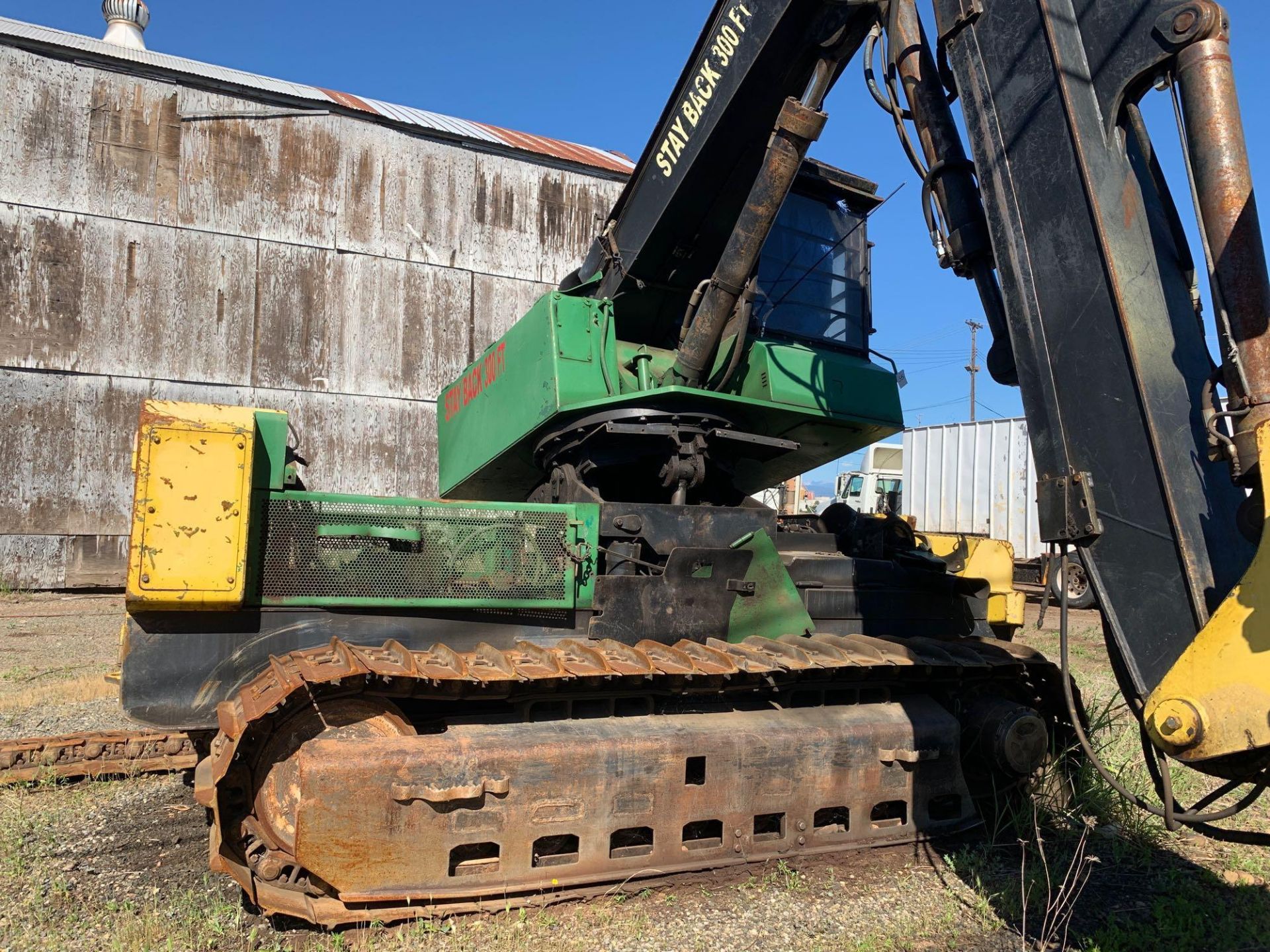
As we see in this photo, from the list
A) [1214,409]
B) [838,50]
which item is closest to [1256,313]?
[1214,409]

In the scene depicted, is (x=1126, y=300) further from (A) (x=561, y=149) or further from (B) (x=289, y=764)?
(A) (x=561, y=149)

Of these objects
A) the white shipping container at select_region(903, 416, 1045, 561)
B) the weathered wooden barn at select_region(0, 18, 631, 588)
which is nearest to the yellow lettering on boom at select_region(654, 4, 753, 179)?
the weathered wooden barn at select_region(0, 18, 631, 588)

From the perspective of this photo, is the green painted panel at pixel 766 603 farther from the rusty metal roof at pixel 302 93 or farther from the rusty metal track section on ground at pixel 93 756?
the rusty metal roof at pixel 302 93

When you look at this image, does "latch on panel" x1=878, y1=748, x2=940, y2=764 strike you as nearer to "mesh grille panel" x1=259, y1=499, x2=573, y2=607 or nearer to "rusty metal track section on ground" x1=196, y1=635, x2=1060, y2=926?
"rusty metal track section on ground" x1=196, y1=635, x2=1060, y2=926

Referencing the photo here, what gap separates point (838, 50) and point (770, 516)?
7.58ft

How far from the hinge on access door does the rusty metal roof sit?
1469cm

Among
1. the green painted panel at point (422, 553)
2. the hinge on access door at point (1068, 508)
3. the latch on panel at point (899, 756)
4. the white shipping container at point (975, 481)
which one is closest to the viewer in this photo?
the hinge on access door at point (1068, 508)

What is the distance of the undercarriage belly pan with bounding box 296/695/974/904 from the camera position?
340 centimetres

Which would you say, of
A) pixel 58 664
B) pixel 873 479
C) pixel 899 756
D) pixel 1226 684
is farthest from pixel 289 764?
pixel 873 479

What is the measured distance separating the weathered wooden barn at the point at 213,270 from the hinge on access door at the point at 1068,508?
13276mm

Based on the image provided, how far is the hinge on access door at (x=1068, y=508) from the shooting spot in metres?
2.98

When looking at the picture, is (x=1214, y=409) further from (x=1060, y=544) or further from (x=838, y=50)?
(x=838, y=50)

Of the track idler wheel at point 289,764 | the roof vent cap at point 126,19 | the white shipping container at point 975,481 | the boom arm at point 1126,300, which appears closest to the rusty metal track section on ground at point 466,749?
the track idler wheel at point 289,764

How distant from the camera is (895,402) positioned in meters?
5.45
